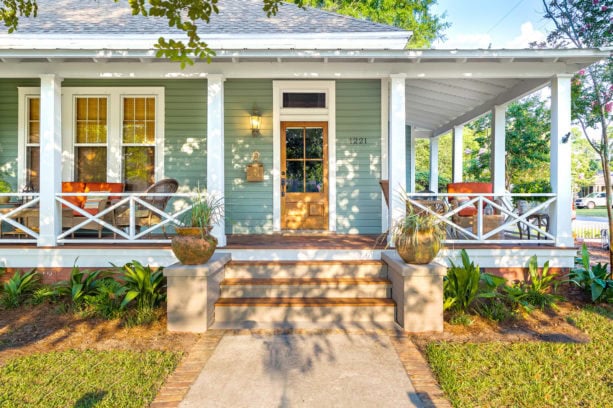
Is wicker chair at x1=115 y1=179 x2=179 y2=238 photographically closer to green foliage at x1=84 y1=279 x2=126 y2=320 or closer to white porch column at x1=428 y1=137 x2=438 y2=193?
green foliage at x1=84 y1=279 x2=126 y2=320

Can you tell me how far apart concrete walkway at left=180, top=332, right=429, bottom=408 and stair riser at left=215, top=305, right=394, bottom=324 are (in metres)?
0.37

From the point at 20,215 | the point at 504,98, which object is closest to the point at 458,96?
the point at 504,98

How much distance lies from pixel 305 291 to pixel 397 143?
2349 millimetres

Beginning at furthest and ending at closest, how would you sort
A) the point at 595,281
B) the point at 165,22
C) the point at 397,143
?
1. the point at 165,22
2. the point at 397,143
3. the point at 595,281

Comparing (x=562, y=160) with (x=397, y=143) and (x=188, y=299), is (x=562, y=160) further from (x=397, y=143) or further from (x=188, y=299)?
(x=188, y=299)

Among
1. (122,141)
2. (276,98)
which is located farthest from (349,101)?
(122,141)

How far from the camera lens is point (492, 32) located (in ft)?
87.4

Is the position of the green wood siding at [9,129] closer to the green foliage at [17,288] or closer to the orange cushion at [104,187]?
the orange cushion at [104,187]

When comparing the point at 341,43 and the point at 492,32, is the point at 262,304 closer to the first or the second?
the point at 341,43

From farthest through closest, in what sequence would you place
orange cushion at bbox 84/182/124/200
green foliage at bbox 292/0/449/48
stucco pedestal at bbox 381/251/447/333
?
green foliage at bbox 292/0/449/48 → orange cushion at bbox 84/182/124/200 → stucco pedestal at bbox 381/251/447/333

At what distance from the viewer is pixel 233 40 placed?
8.01m

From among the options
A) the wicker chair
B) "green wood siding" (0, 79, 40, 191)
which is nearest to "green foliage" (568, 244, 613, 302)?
the wicker chair

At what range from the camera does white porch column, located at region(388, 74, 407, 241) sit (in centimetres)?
569

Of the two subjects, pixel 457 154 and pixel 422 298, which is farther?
pixel 457 154
